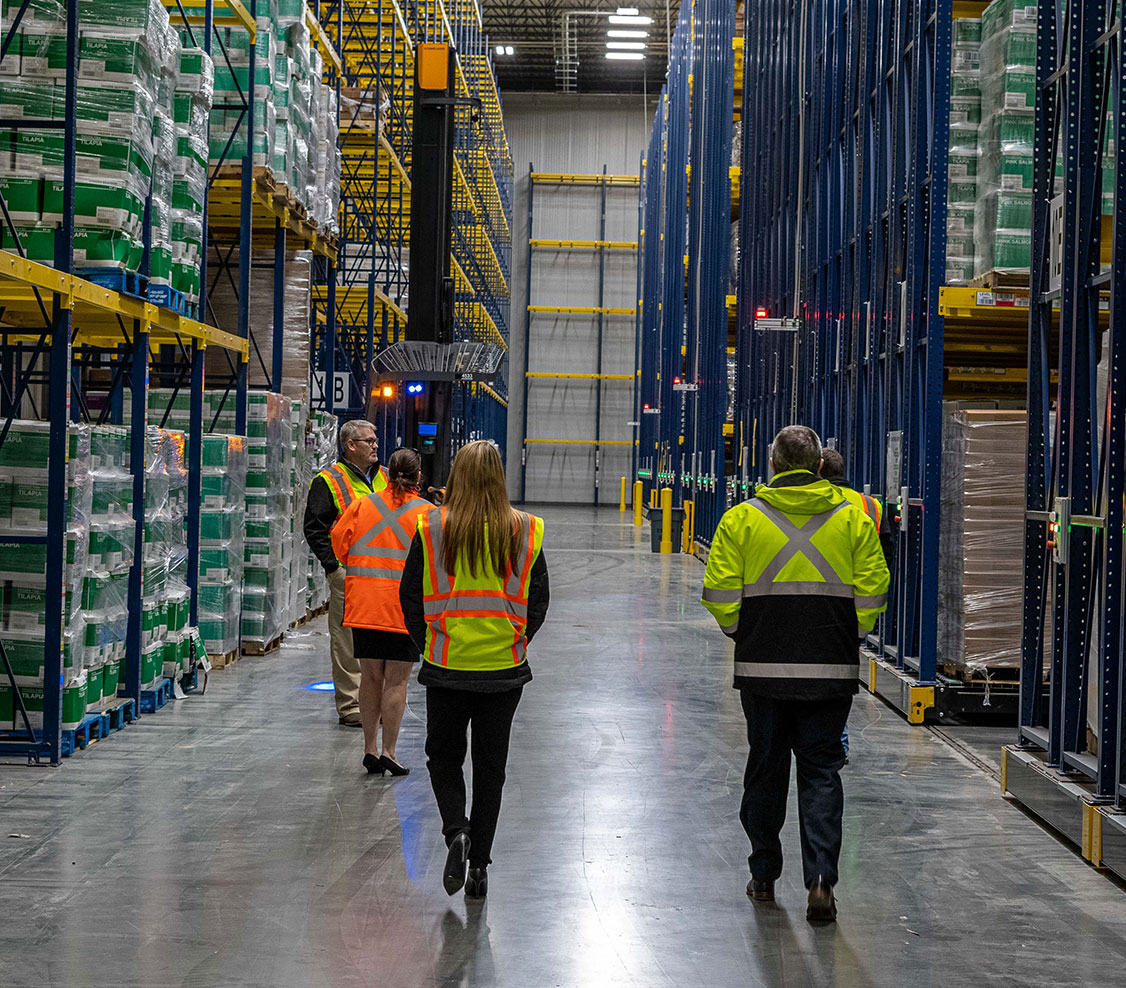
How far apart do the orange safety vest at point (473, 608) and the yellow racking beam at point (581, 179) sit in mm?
41578

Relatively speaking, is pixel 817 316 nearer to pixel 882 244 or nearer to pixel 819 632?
pixel 882 244

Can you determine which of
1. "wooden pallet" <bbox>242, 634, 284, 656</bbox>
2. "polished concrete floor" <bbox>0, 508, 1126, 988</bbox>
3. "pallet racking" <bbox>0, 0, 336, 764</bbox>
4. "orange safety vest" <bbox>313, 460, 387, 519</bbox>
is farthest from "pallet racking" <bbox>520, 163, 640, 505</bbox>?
"orange safety vest" <bbox>313, 460, 387, 519</bbox>

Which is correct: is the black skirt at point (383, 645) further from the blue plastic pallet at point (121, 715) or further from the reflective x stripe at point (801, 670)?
the reflective x stripe at point (801, 670)

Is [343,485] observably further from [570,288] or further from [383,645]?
[570,288]

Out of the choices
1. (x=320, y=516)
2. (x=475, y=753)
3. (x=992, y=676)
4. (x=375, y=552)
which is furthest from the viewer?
(x=992, y=676)

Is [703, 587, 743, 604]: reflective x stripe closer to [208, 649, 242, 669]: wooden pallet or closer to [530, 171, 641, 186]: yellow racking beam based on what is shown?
[208, 649, 242, 669]: wooden pallet

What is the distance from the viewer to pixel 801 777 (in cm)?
479

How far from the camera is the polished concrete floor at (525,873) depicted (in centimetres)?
420

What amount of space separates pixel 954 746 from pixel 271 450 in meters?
5.94

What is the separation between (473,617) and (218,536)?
5.90 metres

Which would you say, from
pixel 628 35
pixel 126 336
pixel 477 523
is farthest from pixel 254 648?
pixel 628 35

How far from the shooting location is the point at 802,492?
476cm

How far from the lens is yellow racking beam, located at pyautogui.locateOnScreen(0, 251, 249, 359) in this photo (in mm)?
6344

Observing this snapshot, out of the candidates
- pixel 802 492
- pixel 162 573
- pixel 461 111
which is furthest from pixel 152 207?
pixel 461 111
